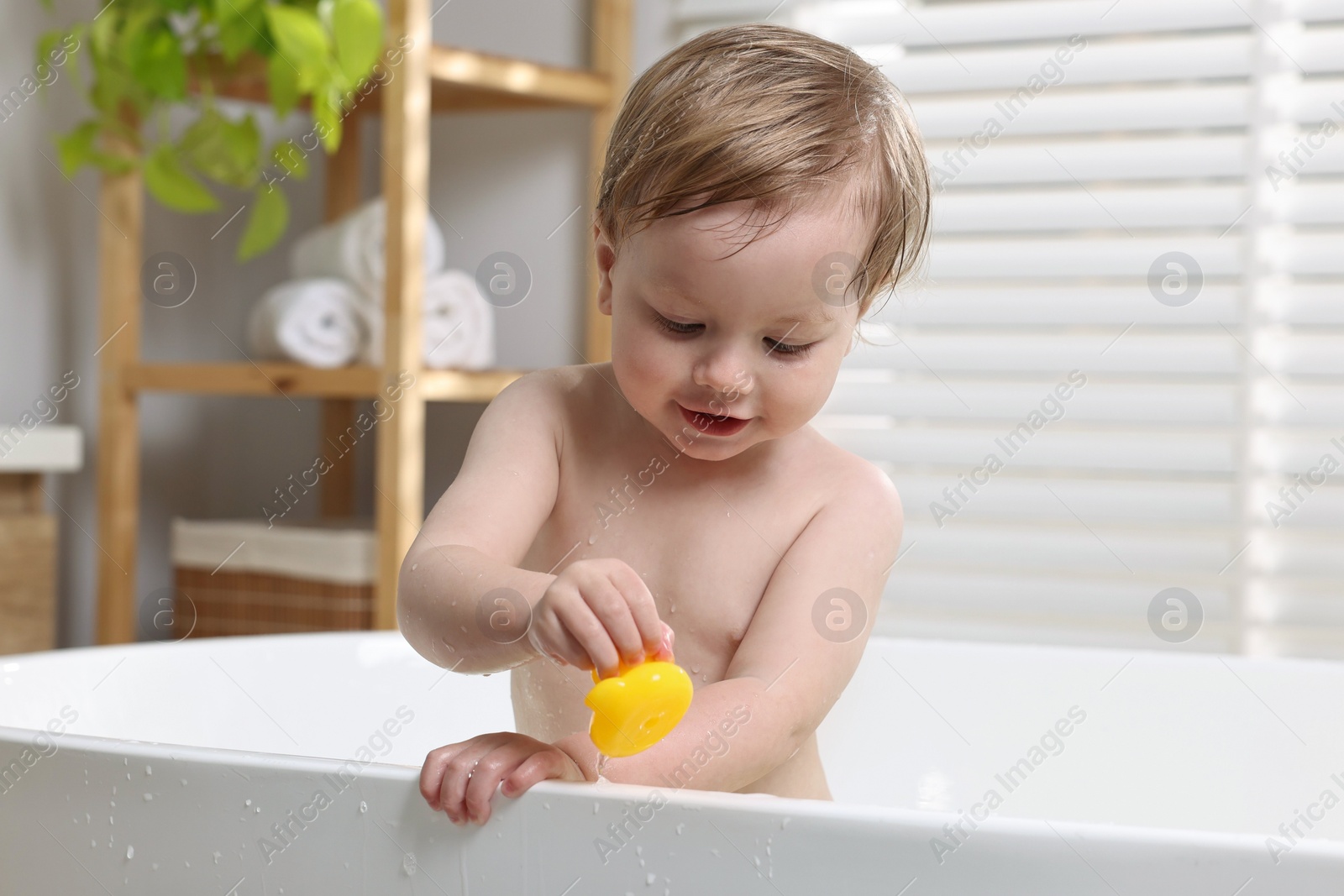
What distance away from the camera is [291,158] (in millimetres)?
1979

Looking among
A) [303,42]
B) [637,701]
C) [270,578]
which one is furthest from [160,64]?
[637,701]

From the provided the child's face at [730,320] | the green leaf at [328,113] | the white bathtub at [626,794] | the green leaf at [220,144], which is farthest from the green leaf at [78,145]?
the child's face at [730,320]

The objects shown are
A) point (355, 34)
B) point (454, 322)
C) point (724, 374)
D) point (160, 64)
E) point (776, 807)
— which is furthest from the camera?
point (454, 322)

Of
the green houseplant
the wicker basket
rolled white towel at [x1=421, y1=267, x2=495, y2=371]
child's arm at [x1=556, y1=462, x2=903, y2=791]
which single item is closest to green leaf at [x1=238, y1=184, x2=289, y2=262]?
the green houseplant

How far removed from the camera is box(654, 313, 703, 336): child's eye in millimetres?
675

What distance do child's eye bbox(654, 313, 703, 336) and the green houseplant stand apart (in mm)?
1069

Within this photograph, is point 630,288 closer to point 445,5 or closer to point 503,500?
point 503,500

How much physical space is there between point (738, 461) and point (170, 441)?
1500 mm

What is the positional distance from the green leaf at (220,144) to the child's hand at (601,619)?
1.41 metres

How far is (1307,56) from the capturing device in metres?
1.62

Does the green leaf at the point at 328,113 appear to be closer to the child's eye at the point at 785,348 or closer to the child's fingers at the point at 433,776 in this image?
the child's eye at the point at 785,348

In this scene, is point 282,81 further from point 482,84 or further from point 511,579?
point 511,579

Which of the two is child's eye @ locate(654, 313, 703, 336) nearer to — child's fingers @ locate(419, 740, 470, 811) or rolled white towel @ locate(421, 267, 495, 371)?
child's fingers @ locate(419, 740, 470, 811)

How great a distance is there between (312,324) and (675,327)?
117 cm
